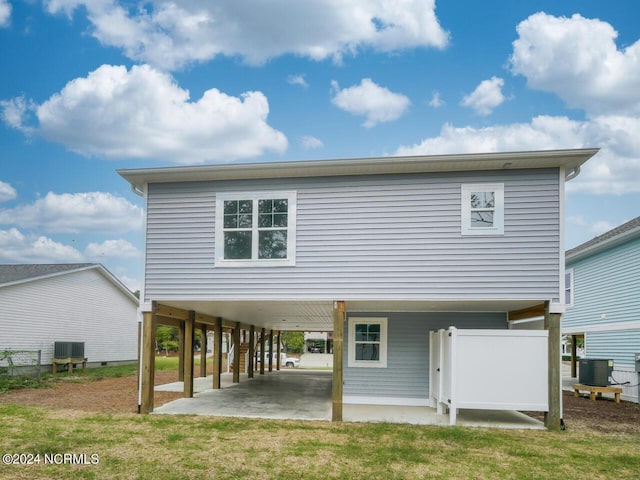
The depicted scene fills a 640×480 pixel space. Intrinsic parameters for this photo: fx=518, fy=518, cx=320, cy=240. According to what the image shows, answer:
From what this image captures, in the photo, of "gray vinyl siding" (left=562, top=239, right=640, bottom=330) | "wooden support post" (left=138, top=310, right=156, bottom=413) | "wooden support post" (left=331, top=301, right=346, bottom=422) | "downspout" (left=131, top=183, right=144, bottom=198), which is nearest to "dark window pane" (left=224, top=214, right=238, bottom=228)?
"downspout" (left=131, top=183, right=144, bottom=198)

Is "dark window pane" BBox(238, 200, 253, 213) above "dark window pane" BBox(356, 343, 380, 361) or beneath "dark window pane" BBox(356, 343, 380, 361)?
above

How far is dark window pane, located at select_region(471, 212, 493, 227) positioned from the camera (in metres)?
10.0

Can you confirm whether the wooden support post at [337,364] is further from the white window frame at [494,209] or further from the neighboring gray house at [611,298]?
the neighboring gray house at [611,298]

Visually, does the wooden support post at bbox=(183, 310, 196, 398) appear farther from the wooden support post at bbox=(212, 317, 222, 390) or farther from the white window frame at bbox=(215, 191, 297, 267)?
the white window frame at bbox=(215, 191, 297, 267)

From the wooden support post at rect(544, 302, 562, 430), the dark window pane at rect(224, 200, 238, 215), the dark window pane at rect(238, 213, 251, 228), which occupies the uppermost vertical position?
the dark window pane at rect(224, 200, 238, 215)

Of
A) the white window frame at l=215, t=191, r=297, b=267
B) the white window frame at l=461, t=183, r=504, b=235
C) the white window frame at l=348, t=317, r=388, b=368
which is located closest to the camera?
the white window frame at l=461, t=183, r=504, b=235

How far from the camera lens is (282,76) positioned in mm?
19594

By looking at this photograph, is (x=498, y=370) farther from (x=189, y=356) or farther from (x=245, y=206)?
(x=189, y=356)

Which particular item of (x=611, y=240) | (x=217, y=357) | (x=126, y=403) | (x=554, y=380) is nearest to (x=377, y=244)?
(x=554, y=380)

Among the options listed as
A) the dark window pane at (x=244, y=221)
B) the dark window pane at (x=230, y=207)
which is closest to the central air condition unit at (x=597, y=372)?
the dark window pane at (x=244, y=221)

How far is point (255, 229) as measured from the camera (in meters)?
10.6

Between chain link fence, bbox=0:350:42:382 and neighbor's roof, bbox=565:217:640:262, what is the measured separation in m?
18.7

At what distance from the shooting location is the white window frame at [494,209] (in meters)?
9.93

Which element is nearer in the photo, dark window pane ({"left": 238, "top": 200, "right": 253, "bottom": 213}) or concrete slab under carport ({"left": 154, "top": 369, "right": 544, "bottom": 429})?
concrete slab under carport ({"left": 154, "top": 369, "right": 544, "bottom": 429})
